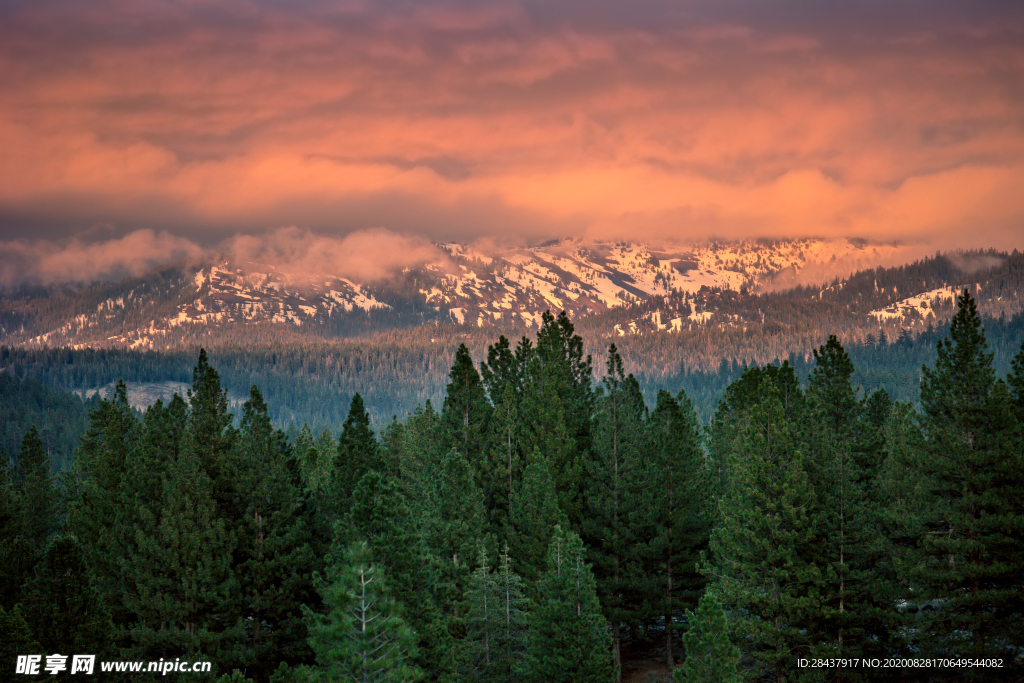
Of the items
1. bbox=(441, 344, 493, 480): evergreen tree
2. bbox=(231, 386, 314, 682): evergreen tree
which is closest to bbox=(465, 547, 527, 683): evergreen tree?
bbox=(231, 386, 314, 682): evergreen tree

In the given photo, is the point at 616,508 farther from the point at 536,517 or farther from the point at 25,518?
the point at 25,518

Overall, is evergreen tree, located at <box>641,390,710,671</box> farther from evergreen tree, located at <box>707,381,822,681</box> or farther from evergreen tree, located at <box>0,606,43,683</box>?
evergreen tree, located at <box>0,606,43,683</box>

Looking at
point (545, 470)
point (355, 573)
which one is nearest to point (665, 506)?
point (545, 470)

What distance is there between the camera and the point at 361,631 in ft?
106

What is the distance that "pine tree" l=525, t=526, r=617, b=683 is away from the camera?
43281 millimetres

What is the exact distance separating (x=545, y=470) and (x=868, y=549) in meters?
18.4

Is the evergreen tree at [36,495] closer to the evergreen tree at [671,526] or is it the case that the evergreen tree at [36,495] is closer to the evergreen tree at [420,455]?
the evergreen tree at [420,455]

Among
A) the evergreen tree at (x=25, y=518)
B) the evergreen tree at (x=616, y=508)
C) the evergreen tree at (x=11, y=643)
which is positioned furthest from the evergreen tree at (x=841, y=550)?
the evergreen tree at (x=25, y=518)

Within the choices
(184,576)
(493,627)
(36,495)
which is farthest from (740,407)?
(36,495)

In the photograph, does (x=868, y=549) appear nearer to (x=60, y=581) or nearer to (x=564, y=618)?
(x=564, y=618)

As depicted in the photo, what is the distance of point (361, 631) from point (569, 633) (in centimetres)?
1442

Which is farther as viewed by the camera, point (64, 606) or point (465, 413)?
point (465, 413)

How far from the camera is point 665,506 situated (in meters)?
58.3

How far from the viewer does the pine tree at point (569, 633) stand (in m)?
43.3
